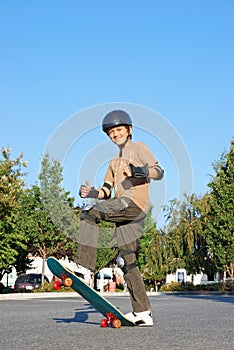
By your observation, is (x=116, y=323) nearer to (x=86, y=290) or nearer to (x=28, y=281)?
(x=86, y=290)

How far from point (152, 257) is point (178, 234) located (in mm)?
2446

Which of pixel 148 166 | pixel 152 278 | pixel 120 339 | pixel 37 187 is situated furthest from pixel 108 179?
pixel 152 278

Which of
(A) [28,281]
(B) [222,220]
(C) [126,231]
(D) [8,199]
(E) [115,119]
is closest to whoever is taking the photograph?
(C) [126,231]

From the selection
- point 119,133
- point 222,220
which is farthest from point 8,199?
point 119,133

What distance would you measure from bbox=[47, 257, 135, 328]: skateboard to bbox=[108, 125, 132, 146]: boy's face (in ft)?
4.35

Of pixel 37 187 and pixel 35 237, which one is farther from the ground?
pixel 37 187

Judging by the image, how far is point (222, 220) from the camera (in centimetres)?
3844

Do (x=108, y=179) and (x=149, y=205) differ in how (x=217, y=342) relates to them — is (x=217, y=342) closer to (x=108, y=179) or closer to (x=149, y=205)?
(x=149, y=205)

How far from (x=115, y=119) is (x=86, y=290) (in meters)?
1.66

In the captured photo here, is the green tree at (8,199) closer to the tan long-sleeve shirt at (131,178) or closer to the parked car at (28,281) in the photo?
the parked car at (28,281)

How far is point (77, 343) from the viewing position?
14.1 ft

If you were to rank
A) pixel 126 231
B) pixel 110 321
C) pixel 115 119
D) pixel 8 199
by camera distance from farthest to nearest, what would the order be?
1. pixel 8 199
2. pixel 115 119
3. pixel 126 231
4. pixel 110 321

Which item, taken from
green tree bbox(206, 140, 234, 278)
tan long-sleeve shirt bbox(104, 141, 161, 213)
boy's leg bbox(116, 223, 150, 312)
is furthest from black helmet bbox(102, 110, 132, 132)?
green tree bbox(206, 140, 234, 278)

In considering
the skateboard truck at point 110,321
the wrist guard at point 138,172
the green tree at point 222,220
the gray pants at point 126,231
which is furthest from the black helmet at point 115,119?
the green tree at point 222,220
